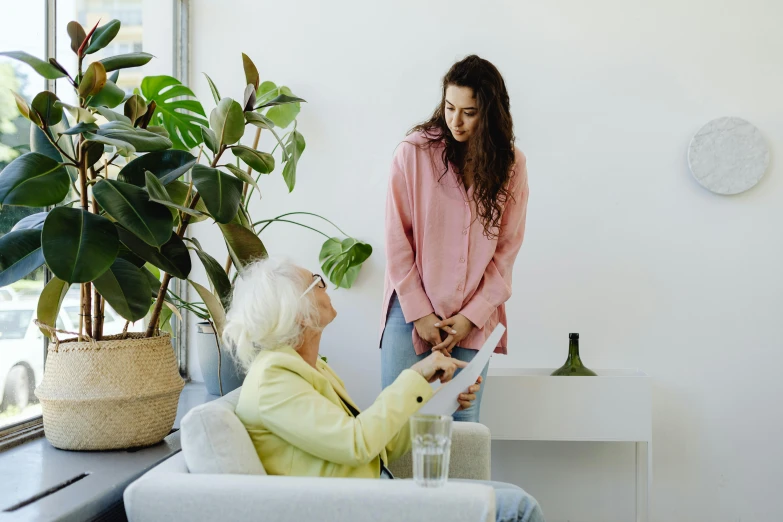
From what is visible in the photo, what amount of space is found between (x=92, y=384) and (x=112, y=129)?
678 mm

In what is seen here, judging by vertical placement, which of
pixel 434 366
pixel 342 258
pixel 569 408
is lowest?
pixel 569 408

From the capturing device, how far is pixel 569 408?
9.07 feet

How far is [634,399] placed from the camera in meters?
2.75

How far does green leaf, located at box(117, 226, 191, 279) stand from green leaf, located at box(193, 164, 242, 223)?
157 mm

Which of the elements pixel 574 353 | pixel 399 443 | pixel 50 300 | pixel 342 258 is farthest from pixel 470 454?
pixel 342 258

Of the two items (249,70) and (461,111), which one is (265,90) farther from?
(461,111)

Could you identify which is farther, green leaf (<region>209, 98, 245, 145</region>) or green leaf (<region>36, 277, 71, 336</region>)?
green leaf (<region>209, 98, 245, 145</region>)

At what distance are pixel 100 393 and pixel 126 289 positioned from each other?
301mm

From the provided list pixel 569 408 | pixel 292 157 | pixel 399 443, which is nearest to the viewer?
pixel 399 443

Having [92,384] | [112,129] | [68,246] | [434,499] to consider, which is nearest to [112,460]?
[92,384]

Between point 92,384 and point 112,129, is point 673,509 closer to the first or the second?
point 92,384

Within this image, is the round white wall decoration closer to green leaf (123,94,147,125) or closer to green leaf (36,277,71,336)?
green leaf (123,94,147,125)

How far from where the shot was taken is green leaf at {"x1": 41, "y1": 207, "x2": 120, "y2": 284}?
5.22ft

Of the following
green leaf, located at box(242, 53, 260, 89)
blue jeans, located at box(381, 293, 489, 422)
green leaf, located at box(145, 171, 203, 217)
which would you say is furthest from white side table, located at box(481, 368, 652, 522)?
green leaf, located at box(145, 171, 203, 217)
